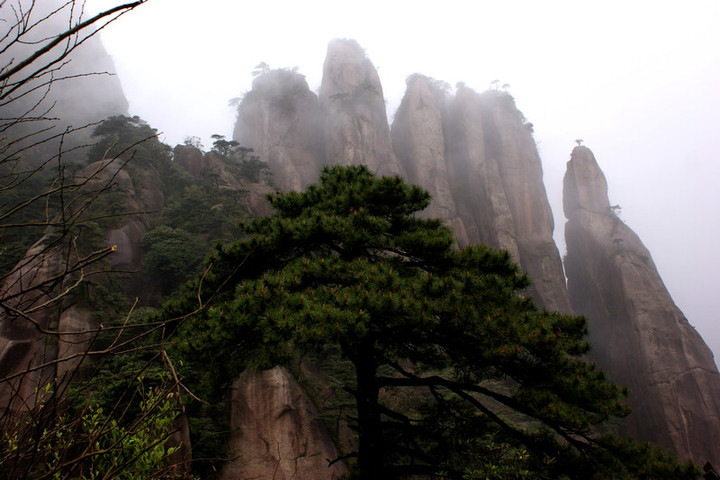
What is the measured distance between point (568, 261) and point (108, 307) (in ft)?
101

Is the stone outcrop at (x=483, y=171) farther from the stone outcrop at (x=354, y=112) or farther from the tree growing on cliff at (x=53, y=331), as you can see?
the tree growing on cliff at (x=53, y=331)

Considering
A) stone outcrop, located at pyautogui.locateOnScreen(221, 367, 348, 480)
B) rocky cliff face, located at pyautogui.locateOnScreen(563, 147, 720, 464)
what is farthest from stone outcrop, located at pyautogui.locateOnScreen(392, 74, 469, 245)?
stone outcrop, located at pyautogui.locateOnScreen(221, 367, 348, 480)

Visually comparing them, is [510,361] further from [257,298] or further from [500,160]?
[500,160]

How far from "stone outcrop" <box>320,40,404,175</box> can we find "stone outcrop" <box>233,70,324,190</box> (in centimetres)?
137

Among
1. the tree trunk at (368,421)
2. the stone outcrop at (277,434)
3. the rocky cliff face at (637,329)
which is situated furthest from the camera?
the rocky cliff face at (637,329)

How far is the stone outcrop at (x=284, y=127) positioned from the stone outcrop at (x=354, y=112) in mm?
1369

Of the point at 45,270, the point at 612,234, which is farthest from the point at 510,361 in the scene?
the point at 612,234

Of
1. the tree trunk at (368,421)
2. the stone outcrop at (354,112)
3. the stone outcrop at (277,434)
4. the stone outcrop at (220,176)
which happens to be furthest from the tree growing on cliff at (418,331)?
the stone outcrop at (354,112)

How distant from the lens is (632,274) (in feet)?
80.4

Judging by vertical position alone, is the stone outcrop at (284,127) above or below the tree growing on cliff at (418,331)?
above

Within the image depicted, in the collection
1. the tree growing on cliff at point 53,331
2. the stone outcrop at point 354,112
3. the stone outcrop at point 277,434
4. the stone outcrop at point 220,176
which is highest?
the stone outcrop at point 354,112

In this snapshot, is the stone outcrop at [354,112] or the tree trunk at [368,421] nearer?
the tree trunk at [368,421]

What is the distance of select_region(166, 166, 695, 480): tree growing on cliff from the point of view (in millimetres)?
4039

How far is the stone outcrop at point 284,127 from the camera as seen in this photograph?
96.6ft
